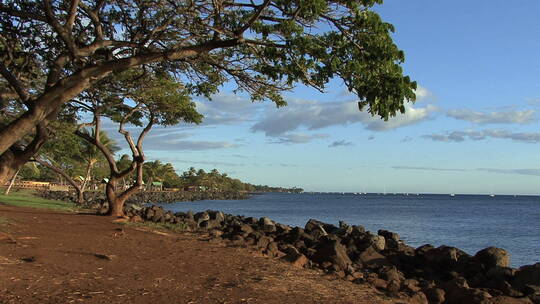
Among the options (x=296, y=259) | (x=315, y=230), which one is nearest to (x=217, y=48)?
(x=296, y=259)

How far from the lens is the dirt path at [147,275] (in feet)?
18.5

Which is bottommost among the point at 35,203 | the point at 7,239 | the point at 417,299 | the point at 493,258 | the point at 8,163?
the point at 493,258

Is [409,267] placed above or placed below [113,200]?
below

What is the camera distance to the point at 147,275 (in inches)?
267

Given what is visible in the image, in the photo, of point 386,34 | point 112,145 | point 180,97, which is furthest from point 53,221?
point 112,145

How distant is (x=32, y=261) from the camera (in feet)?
23.8

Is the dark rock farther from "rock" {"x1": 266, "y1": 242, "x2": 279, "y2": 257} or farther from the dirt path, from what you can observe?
"rock" {"x1": 266, "y1": 242, "x2": 279, "y2": 257}

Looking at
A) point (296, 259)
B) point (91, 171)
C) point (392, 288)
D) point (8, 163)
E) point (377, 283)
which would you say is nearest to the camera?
point (392, 288)

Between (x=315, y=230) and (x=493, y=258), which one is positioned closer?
(x=493, y=258)

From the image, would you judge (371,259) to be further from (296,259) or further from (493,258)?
(493,258)

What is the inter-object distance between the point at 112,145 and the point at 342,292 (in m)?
44.0

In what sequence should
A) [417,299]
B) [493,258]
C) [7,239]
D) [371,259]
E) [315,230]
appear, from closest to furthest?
[417,299], [7,239], [371,259], [493,258], [315,230]

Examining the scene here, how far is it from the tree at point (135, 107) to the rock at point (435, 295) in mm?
9149

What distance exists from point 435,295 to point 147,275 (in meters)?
4.81
